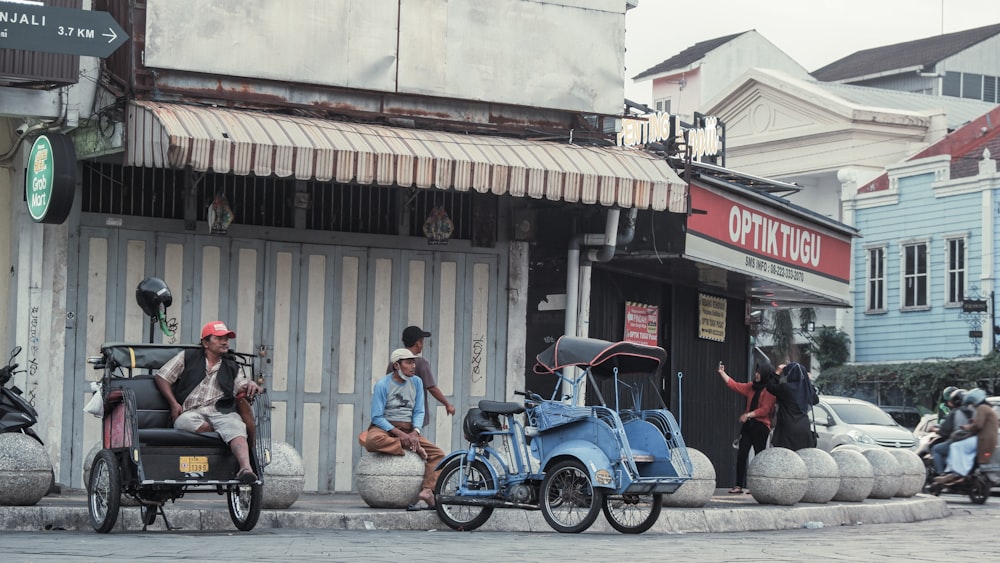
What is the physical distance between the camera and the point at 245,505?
12695 mm

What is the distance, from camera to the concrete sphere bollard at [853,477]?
1809cm

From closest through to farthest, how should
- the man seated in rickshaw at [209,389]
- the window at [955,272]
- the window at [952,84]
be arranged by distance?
the man seated in rickshaw at [209,389], the window at [955,272], the window at [952,84]

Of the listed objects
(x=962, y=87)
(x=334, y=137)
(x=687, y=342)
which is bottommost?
(x=687, y=342)

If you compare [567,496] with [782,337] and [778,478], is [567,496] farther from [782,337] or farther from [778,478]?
[782,337]

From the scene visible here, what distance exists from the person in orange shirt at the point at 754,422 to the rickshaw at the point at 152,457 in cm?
801

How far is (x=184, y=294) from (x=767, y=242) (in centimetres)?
795

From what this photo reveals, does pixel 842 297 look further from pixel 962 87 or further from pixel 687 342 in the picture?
pixel 962 87

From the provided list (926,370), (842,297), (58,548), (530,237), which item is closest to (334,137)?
(530,237)

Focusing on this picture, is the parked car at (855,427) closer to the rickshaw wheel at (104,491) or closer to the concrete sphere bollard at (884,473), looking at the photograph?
the concrete sphere bollard at (884,473)

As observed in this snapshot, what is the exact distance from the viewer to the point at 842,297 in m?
23.6

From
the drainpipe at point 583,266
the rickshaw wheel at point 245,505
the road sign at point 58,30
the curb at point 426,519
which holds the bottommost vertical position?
the curb at point 426,519

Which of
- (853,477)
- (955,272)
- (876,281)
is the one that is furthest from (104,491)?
(876,281)

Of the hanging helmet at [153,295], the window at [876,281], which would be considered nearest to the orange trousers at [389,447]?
the hanging helmet at [153,295]

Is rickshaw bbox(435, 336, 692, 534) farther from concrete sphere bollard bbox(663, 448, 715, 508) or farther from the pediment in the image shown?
the pediment
